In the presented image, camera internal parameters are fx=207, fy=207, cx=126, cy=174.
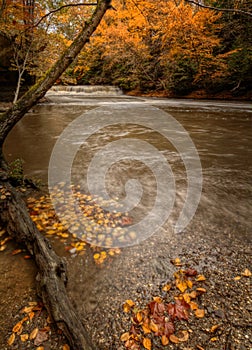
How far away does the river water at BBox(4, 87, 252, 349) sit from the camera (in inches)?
83.9

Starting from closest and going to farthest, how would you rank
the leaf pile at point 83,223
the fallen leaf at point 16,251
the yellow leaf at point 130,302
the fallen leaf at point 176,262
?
the yellow leaf at point 130,302, the fallen leaf at point 176,262, the fallen leaf at point 16,251, the leaf pile at point 83,223

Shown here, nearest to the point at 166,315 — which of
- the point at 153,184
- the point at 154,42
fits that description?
the point at 153,184

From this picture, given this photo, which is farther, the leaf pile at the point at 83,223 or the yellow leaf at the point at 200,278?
the leaf pile at the point at 83,223

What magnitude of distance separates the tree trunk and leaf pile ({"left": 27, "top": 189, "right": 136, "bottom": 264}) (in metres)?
0.41

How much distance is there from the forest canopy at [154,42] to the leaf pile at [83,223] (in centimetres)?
705

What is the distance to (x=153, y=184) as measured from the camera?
4273 millimetres

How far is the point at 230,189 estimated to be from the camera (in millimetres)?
3955

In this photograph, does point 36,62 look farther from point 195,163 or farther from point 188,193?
point 188,193

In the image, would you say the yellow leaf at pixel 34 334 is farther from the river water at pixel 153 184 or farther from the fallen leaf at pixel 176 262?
the fallen leaf at pixel 176 262

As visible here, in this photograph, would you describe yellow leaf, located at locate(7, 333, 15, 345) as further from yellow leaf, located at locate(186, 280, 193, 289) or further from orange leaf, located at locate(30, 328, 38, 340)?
yellow leaf, located at locate(186, 280, 193, 289)

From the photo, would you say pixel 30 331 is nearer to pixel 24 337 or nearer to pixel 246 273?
pixel 24 337

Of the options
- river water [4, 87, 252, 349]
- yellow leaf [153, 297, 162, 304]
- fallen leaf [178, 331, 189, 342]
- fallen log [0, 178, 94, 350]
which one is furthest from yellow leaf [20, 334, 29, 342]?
fallen leaf [178, 331, 189, 342]

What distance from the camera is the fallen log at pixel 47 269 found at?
1.58 meters

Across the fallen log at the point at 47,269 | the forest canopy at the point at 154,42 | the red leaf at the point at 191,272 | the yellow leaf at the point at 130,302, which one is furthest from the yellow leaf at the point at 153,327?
the forest canopy at the point at 154,42
